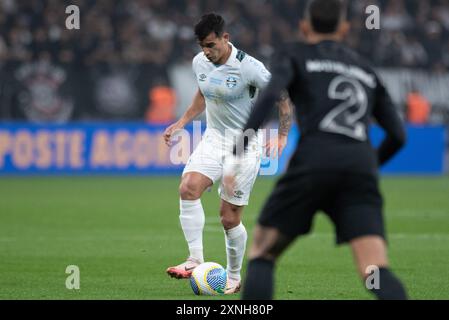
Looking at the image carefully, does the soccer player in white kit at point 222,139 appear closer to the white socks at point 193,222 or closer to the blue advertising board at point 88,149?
the white socks at point 193,222

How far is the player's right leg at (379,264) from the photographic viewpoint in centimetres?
555

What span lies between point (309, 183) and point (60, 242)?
21.6 feet

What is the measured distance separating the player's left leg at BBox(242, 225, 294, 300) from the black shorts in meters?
0.06

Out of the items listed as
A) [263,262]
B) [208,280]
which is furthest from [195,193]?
[263,262]

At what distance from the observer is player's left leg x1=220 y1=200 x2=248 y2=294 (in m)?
8.55

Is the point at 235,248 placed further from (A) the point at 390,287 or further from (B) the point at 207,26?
(A) the point at 390,287

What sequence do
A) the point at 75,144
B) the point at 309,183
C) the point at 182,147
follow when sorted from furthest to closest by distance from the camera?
the point at 75,144, the point at 182,147, the point at 309,183

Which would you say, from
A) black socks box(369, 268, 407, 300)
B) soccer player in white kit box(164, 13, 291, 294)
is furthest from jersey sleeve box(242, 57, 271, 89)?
black socks box(369, 268, 407, 300)

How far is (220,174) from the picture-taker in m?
8.67

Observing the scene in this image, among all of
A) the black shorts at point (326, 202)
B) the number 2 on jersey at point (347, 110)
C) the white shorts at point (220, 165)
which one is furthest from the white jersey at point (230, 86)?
the black shorts at point (326, 202)

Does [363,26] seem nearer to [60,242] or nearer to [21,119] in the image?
[21,119]

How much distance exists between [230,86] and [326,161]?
3122 millimetres

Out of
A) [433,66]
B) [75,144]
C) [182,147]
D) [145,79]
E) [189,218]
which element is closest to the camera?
[189,218]
